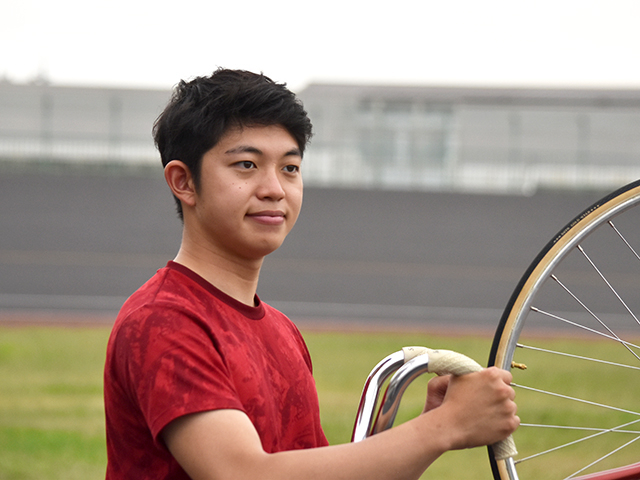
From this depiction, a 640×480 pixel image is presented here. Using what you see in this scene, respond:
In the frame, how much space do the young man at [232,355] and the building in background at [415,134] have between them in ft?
60.2

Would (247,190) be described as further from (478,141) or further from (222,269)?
(478,141)

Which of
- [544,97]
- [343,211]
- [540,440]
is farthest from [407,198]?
[540,440]

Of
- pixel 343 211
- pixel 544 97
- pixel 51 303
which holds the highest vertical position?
pixel 544 97

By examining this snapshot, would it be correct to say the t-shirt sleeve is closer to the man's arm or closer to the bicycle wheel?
the man's arm

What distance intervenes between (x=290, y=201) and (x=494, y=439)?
20.4 inches

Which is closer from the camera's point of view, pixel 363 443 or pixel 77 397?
pixel 363 443

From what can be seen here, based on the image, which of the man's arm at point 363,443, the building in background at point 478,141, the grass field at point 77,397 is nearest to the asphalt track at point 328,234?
the building in background at point 478,141

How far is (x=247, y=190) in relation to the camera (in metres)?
1.22

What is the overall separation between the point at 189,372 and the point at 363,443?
264 mm

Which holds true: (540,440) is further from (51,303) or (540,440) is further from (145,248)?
(145,248)

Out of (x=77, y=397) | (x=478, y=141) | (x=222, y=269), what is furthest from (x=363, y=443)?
(x=478, y=141)

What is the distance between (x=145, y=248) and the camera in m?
20.5

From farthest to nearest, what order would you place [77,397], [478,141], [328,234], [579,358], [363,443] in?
[328,234], [478,141], [77,397], [579,358], [363,443]

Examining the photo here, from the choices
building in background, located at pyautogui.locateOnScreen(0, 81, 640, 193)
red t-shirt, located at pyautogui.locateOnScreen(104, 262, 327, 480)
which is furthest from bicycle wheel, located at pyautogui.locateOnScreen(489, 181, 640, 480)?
building in background, located at pyautogui.locateOnScreen(0, 81, 640, 193)
